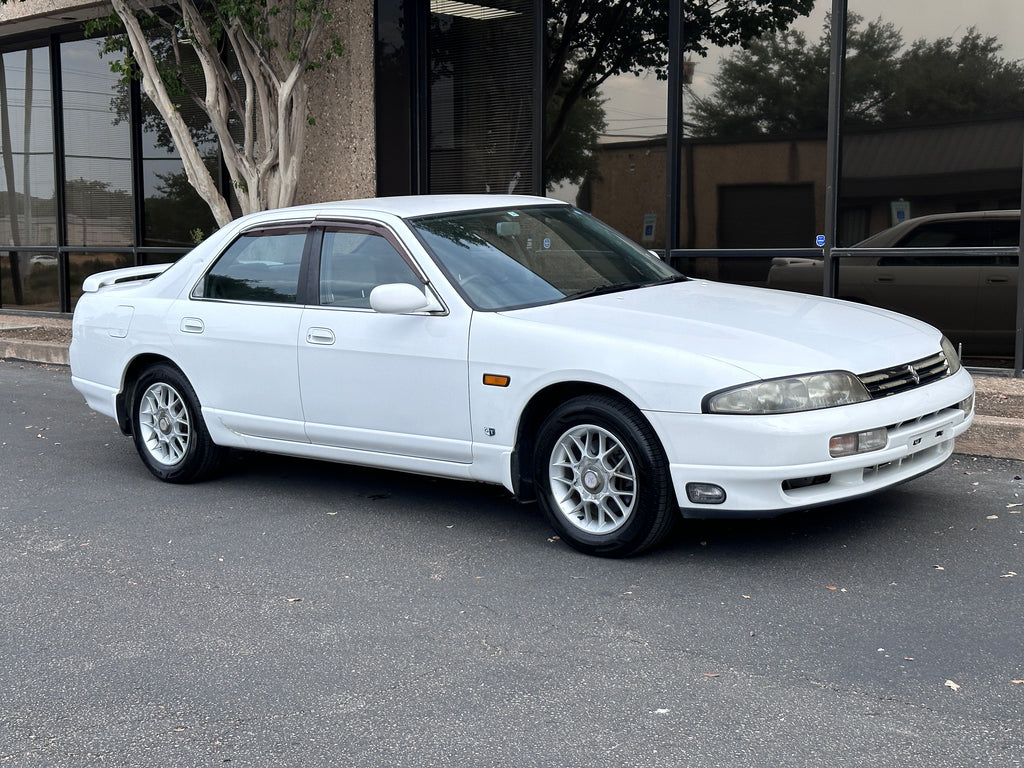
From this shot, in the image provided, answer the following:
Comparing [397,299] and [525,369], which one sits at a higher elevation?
[397,299]

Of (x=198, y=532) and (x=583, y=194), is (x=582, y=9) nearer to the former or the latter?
(x=583, y=194)

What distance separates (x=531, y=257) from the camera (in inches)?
234

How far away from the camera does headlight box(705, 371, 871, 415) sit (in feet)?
15.2

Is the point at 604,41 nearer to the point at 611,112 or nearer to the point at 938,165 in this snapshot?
the point at 611,112

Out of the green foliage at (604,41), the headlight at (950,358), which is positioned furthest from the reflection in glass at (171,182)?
the headlight at (950,358)

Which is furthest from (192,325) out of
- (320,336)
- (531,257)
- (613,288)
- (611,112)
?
(611,112)

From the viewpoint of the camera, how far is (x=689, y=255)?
1084cm

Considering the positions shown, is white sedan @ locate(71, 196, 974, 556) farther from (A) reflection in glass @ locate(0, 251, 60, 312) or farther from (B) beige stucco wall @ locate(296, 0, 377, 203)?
(A) reflection in glass @ locate(0, 251, 60, 312)

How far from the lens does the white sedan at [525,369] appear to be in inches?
187

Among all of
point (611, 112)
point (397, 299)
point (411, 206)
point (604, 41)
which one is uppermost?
point (604, 41)

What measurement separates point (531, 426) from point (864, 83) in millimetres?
5867

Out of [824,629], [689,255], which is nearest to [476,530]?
[824,629]

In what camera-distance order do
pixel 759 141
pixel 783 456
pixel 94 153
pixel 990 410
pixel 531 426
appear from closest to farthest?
pixel 783 456, pixel 531 426, pixel 990 410, pixel 759 141, pixel 94 153

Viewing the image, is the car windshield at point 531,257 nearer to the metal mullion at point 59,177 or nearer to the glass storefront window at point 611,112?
the glass storefront window at point 611,112
